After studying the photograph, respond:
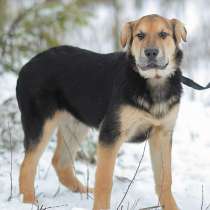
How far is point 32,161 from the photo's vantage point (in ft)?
19.9

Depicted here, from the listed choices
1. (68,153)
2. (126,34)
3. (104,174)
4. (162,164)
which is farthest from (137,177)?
(126,34)

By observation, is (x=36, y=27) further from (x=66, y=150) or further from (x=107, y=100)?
(x=107, y=100)

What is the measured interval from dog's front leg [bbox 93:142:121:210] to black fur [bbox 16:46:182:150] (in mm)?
360

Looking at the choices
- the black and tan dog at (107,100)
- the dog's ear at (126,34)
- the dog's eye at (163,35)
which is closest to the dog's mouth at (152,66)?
the black and tan dog at (107,100)

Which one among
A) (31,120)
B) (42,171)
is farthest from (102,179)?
(42,171)

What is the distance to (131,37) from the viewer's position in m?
5.47

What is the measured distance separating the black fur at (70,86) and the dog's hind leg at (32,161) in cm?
5

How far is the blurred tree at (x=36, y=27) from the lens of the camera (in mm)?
8898

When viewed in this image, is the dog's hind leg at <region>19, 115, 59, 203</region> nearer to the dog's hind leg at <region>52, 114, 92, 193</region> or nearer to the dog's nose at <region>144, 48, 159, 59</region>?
the dog's hind leg at <region>52, 114, 92, 193</region>

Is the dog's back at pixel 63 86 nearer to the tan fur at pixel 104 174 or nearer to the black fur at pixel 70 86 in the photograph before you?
the black fur at pixel 70 86

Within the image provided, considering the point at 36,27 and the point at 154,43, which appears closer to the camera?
the point at 154,43

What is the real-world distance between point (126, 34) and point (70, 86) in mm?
942

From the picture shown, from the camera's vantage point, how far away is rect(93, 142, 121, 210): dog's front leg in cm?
536

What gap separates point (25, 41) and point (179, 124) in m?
3.02
